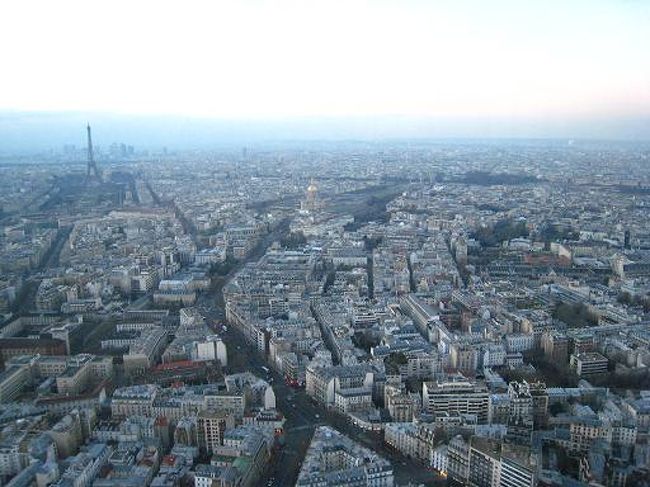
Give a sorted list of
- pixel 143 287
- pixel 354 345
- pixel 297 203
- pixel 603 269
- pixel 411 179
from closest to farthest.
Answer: pixel 354 345 → pixel 143 287 → pixel 603 269 → pixel 297 203 → pixel 411 179

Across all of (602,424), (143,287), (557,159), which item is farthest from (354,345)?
(557,159)

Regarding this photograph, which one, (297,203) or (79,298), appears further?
(297,203)

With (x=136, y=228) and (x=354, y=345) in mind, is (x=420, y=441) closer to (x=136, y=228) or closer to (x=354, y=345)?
(x=354, y=345)

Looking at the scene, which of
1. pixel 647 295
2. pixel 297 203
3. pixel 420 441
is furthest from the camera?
pixel 297 203

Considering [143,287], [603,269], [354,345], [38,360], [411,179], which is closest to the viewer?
[38,360]

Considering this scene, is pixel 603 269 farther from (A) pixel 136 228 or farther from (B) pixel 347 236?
(A) pixel 136 228

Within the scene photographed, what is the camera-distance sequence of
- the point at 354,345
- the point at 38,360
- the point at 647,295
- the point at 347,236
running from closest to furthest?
the point at 38,360 < the point at 354,345 < the point at 647,295 < the point at 347,236

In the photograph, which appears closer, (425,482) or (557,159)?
(425,482)

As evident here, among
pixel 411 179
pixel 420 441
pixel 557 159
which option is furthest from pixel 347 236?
pixel 557 159

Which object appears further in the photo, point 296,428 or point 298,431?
point 296,428
